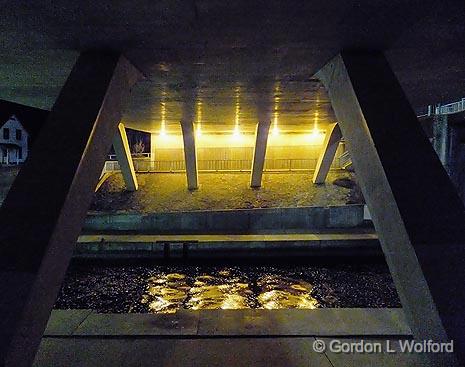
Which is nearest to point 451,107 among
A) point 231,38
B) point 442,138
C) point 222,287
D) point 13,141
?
point 442,138

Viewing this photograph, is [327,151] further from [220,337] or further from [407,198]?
[220,337]

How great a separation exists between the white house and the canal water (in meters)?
31.9

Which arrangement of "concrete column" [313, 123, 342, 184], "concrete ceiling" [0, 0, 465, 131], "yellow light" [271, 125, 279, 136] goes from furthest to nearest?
"yellow light" [271, 125, 279, 136], "concrete column" [313, 123, 342, 184], "concrete ceiling" [0, 0, 465, 131]

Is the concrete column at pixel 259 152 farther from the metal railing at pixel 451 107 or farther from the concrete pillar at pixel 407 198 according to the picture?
the concrete pillar at pixel 407 198

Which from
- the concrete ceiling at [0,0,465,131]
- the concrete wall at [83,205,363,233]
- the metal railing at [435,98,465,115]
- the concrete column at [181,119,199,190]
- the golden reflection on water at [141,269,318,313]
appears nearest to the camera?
the concrete ceiling at [0,0,465,131]

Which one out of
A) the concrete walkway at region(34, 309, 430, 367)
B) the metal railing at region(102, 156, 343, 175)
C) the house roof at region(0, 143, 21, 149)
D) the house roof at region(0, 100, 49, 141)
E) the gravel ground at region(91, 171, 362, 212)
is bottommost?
the concrete walkway at region(34, 309, 430, 367)

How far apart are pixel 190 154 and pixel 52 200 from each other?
18875 millimetres

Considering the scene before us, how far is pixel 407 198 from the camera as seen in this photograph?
500cm

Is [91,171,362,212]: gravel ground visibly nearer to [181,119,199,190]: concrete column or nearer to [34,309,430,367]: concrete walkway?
[181,119,199,190]: concrete column

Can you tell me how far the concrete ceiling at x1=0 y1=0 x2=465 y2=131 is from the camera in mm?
4715

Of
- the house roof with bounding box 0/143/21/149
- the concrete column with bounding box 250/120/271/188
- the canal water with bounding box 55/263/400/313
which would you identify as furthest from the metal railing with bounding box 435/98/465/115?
the house roof with bounding box 0/143/21/149

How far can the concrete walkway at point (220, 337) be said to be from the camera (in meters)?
4.94

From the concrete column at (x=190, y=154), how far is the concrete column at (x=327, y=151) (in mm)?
9092

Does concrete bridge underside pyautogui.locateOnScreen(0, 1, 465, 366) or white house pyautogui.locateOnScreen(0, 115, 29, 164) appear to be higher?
white house pyautogui.locateOnScreen(0, 115, 29, 164)
